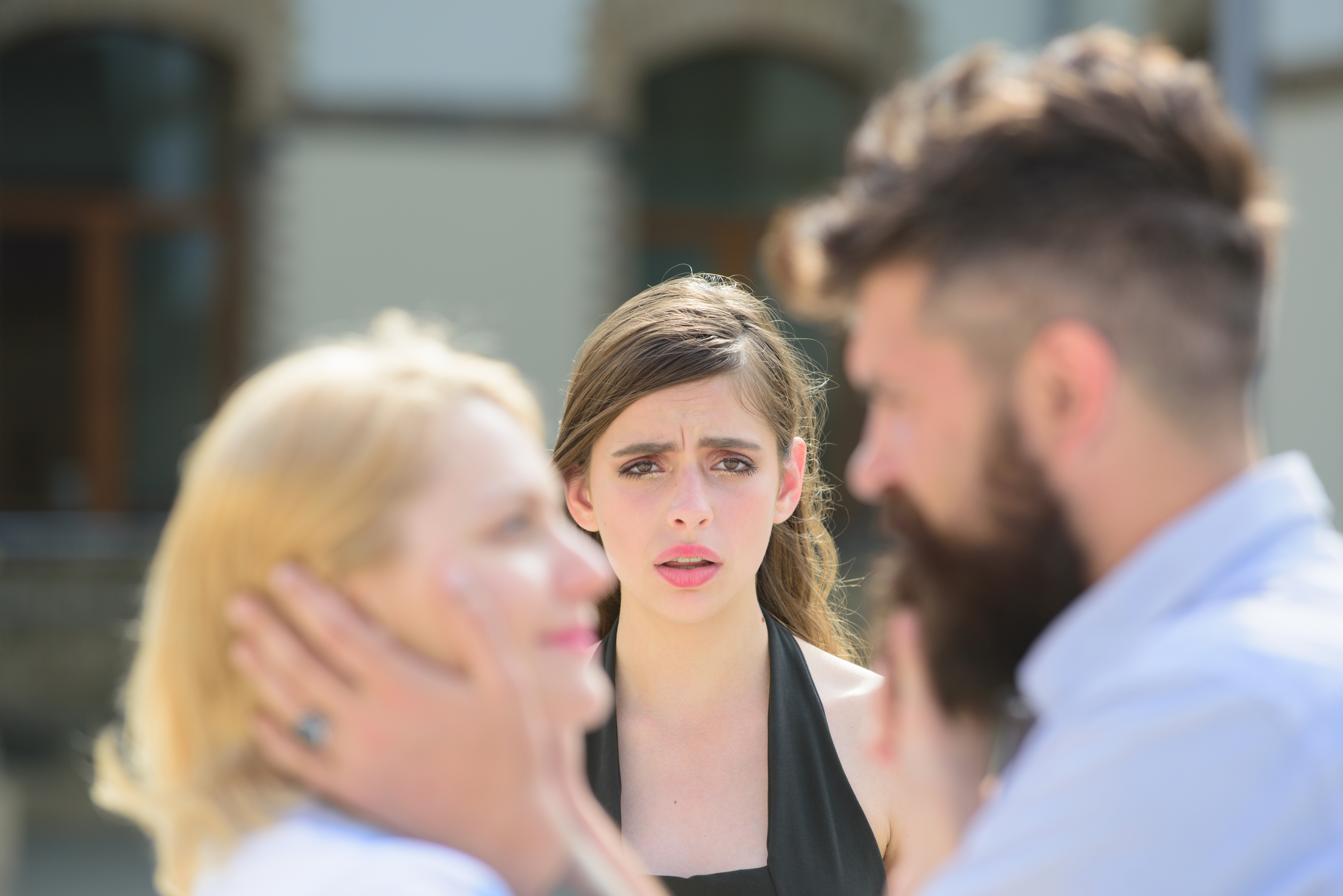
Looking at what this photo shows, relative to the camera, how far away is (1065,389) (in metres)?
1.22

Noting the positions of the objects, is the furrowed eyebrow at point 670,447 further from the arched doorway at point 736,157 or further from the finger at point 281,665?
the arched doorway at point 736,157

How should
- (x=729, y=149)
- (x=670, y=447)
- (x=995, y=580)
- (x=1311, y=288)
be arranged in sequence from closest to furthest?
(x=995, y=580) → (x=670, y=447) → (x=1311, y=288) → (x=729, y=149)

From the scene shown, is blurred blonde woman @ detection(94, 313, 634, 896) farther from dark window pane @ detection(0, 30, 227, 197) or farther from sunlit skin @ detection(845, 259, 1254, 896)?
dark window pane @ detection(0, 30, 227, 197)

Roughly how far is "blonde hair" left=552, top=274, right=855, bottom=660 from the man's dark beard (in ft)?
3.11

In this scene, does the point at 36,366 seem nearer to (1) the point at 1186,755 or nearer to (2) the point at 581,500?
(2) the point at 581,500

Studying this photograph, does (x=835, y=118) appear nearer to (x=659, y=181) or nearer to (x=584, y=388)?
(x=659, y=181)

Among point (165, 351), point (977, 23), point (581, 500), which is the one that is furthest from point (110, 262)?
point (581, 500)

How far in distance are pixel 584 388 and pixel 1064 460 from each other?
1.22 metres

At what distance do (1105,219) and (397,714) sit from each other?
30.4 inches

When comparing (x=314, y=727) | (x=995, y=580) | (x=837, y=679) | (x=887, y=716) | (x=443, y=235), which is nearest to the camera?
(x=314, y=727)

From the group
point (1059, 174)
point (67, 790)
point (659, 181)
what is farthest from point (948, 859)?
point (659, 181)

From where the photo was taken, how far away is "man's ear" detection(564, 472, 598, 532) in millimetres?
2377

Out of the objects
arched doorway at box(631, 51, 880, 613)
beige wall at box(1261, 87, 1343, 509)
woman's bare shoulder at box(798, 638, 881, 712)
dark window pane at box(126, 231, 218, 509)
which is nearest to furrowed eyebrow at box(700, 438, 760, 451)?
woman's bare shoulder at box(798, 638, 881, 712)

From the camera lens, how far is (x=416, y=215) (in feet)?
24.2
